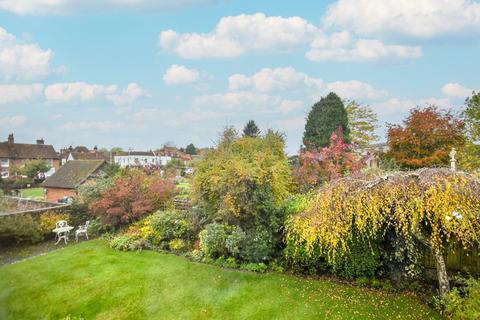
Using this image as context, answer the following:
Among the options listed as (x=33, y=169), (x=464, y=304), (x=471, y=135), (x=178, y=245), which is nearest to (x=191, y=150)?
(x=33, y=169)

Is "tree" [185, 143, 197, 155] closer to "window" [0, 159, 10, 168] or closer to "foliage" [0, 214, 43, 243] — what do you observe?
"window" [0, 159, 10, 168]

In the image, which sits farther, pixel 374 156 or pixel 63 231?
pixel 374 156

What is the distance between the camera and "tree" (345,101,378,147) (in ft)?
90.1

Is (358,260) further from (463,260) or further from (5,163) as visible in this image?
(5,163)

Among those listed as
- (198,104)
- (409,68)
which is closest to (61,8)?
(198,104)

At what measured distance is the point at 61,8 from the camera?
8578 mm

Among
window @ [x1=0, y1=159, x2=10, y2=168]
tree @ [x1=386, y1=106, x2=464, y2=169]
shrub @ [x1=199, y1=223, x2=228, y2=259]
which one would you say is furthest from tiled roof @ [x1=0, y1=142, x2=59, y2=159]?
tree @ [x1=386, y1=106, x2=464, y2=169]

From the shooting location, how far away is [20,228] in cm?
1241

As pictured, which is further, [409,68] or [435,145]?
[435,145]

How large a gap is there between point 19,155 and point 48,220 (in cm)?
3386

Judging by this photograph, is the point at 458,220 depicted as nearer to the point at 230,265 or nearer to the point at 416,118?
the point at 230,265

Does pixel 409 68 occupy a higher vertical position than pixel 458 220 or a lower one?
higher

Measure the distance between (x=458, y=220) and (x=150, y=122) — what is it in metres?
14.1

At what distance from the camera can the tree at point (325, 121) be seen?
2380 cm
